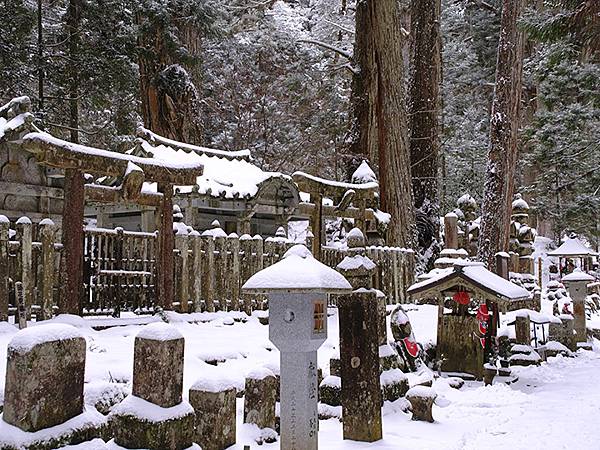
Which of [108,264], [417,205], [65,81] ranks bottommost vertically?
[108,264]

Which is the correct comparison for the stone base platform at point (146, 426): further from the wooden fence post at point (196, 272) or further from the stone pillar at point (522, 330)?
the stone pillar at point (522, 330)

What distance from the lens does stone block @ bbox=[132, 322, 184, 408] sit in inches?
167

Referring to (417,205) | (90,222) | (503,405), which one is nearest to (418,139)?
(417,205)

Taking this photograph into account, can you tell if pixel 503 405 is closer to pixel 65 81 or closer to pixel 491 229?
pixel 491 229

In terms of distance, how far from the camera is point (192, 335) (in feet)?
27.1

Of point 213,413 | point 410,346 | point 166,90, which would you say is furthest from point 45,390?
point 166,90

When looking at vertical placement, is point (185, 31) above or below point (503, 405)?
above

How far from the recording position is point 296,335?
4809mm

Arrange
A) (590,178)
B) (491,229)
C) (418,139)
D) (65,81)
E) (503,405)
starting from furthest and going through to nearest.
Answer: (590,178) < (418,139) < (65,81) < (491,229) < (503,405)

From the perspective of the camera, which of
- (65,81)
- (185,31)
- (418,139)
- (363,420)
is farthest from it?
(185,31)

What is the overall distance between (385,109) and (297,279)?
11810 millimetres

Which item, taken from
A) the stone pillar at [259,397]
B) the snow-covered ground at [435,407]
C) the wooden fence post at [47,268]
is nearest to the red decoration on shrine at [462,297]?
the snow-covered ground at [435,407]

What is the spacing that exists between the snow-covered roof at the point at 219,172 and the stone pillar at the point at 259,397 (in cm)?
937

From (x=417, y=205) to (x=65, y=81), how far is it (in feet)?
36.9
